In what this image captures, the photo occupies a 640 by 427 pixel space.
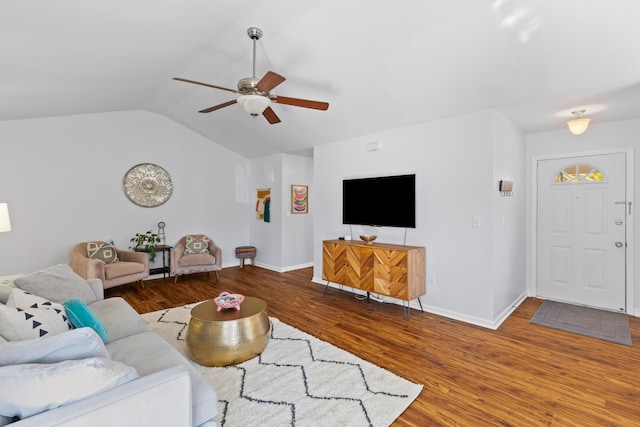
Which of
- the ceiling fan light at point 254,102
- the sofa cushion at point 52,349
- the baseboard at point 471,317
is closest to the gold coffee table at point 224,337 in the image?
the sofa cushion at point 52,349

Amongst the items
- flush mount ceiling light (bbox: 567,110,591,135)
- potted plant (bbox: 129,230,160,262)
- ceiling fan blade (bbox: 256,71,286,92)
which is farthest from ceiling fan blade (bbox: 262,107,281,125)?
potted plant (bbox: 129,230,160,262)

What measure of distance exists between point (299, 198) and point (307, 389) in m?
4.45

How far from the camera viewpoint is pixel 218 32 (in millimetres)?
2879

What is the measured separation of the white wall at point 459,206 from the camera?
11.2ft

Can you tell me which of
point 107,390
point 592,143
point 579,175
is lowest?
point 107,390

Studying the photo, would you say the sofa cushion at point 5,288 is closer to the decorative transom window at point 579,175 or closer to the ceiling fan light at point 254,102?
the ceiling fan light at point 254,102

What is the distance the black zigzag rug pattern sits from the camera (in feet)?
6.36

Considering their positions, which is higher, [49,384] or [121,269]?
[49,384]

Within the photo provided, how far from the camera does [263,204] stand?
21.5 feet

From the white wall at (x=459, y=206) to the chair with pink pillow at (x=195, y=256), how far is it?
9.65ft

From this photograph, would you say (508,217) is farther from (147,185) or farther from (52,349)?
(147,185)

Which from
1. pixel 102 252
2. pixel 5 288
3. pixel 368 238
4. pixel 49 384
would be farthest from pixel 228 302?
pixel 102 252

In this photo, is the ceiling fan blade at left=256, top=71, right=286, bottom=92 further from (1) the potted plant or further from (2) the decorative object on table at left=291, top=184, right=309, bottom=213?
(1) the potted plant

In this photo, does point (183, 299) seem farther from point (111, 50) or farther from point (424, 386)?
point (424, 386)
